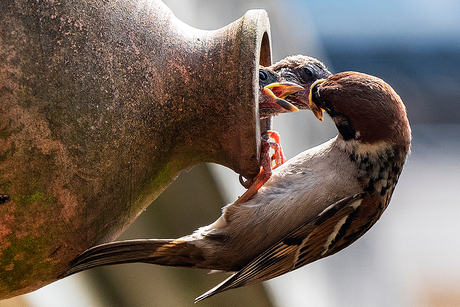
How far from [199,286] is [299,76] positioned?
1264 mm

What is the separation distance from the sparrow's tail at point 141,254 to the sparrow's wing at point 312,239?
0.39 ft

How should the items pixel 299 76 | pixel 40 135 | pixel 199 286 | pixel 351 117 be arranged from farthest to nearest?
pixel 199 286 < pixel 299 76 < pixel 351 117 < pixel 40 135

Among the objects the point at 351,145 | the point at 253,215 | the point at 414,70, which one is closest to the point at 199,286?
the point at 253,215

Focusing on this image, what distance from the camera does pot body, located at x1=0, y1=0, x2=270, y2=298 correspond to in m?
0.89

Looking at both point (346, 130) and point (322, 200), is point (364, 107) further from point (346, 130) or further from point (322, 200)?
point (322, 200)

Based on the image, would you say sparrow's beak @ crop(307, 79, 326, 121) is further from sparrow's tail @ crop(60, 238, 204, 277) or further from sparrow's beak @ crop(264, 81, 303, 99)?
sparrow's tail @ crop(60, 238, 204, 277)

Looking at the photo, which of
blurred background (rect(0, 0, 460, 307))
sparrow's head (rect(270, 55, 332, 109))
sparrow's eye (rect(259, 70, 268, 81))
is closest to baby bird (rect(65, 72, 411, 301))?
sparrow's eye (rect(259, 70, 268, 81))

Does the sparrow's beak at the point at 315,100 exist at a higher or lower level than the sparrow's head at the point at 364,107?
higher

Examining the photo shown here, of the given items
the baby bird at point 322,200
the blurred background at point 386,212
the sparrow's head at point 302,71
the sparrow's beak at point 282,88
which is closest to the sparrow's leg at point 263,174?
the baby bird at point 322,200

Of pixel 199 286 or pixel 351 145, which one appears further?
pixel 199 286

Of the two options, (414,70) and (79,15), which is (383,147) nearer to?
(79,15)

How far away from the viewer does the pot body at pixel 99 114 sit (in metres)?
0.89

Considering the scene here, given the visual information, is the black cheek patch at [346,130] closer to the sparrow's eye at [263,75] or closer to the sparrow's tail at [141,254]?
the sparrow's eye at [263,75]

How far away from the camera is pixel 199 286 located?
2311 millimetres
